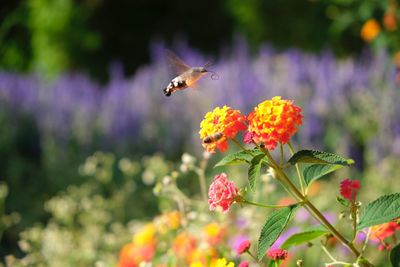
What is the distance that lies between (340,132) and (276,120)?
3645 millimetres

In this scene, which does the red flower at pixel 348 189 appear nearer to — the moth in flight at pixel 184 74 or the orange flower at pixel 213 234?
the moth in flight at pixel 184 74

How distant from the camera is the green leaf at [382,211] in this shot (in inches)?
49.2

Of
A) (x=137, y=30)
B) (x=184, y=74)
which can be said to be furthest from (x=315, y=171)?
(x=137, y=30)

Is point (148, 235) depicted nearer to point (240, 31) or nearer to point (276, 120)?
point (276, 120)

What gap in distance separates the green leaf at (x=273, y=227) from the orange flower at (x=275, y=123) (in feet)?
0.42

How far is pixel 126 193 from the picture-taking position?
383 cm

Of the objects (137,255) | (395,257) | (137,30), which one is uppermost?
(137,30)

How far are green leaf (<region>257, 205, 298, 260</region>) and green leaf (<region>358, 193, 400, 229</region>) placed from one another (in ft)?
0.45

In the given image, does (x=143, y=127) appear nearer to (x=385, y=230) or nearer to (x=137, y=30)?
(x=385, y=230)

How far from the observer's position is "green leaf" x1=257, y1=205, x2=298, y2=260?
1.24 metres

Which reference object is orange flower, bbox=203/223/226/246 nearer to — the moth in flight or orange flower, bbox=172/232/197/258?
orange flower, bbox=172/232/197/258

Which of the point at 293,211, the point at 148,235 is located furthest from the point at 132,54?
the point at 293,211

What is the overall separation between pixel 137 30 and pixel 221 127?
8970mm

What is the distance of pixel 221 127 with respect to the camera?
1289 mm
